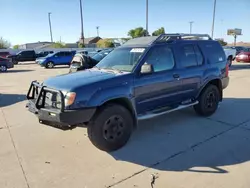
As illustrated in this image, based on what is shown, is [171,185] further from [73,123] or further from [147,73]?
[147,73]

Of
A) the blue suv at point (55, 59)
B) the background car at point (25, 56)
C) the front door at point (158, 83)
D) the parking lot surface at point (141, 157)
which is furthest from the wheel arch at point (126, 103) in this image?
the background car at point (25, 56)

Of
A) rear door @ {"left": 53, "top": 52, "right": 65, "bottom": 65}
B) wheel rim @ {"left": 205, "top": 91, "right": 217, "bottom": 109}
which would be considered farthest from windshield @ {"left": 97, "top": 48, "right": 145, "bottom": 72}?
rear door @ {"left": 53, "top": 52, "right": 65, "bottom": 65}

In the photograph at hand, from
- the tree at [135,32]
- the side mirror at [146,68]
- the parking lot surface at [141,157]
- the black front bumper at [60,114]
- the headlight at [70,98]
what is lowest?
the parking lot surface at [141,157]

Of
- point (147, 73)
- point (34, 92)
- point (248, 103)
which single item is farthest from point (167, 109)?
point (248, 103)

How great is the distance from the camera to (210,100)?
18.5 feet

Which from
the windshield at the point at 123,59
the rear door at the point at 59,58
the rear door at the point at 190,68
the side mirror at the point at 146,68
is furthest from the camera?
the rear door at the point at 59,58

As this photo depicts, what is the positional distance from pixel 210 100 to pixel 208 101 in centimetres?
8

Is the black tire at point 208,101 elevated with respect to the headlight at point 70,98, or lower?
lower

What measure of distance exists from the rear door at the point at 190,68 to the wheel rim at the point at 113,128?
1.76m

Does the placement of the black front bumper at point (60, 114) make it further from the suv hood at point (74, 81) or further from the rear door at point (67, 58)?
the rear door at point (67, 58)

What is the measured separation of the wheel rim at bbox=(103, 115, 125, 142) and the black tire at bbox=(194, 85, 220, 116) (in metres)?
2.36

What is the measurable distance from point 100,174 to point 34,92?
6.77 ft

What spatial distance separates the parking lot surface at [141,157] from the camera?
313 centimetres

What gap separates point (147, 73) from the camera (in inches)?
167
